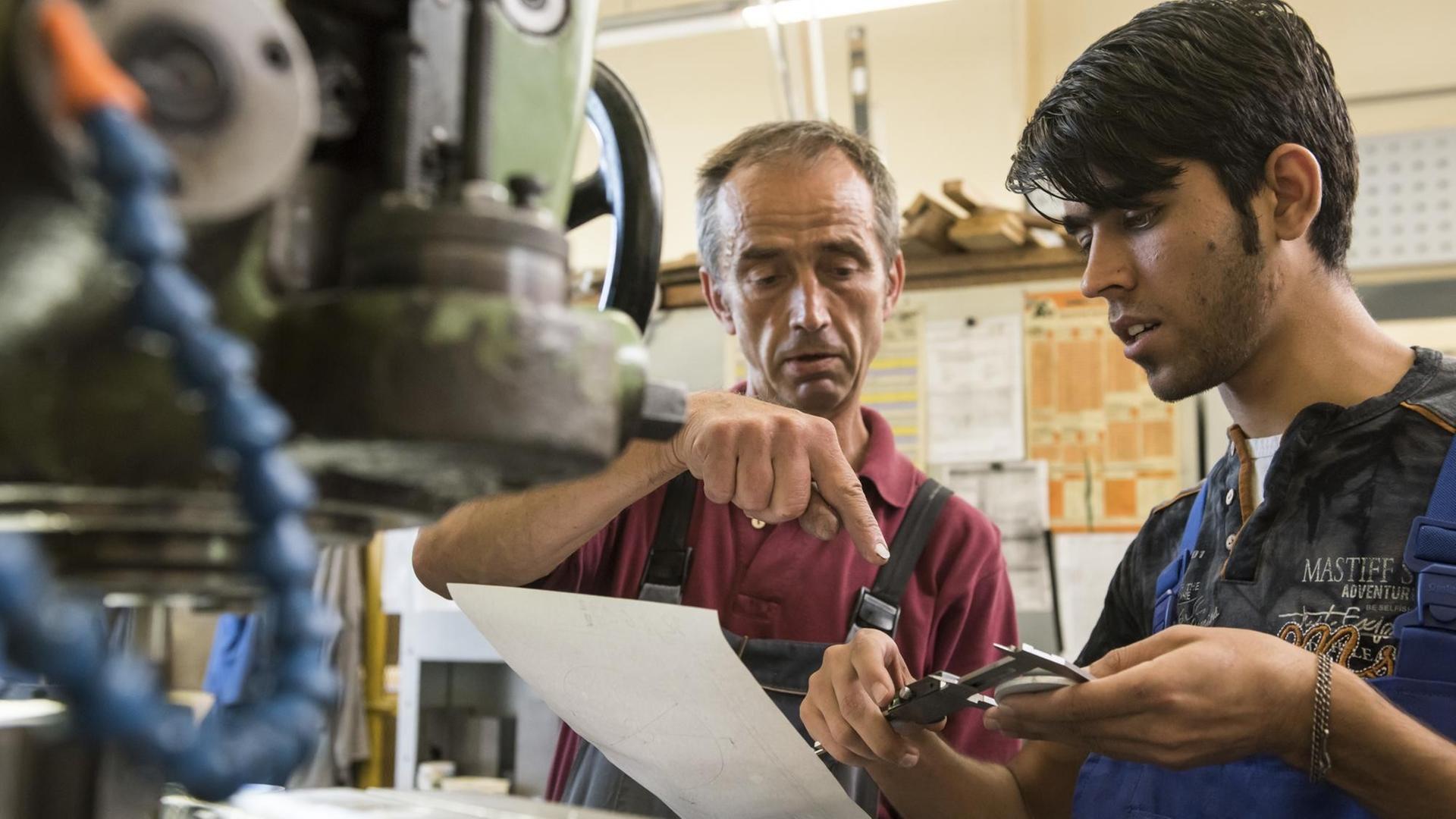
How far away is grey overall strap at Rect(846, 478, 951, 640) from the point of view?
4.68ft

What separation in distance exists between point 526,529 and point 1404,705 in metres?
0.84

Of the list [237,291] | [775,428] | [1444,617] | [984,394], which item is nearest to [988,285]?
[984,394]

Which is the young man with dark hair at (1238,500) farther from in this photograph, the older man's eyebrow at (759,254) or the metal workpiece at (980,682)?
the older man's eyebrow at (759,254)

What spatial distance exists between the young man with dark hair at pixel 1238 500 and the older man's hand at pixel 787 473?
307 mm

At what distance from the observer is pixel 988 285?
3.15 m

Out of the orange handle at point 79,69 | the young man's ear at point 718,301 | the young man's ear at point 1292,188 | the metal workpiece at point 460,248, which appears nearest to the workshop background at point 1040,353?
the young man's ear at point 718,301

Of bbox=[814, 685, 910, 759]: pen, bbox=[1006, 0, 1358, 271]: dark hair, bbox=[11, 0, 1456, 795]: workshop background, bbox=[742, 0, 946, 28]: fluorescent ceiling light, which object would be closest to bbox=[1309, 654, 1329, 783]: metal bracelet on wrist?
bbox=[814, 685, 910, 759]: pen

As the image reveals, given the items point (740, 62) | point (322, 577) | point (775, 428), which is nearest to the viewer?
point (775, 428)

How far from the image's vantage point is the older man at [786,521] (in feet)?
4.30

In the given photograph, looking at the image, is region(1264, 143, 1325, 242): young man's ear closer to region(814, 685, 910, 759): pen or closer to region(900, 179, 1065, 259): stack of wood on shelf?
region(814, 685, 910, 759): pen

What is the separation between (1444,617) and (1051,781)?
1.55ft

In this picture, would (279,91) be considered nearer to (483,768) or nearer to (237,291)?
(237,291)

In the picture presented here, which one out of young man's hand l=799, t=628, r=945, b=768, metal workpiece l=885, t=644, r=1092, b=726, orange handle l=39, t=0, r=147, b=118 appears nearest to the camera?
orange handle l=39, t=0, r=147, b=118

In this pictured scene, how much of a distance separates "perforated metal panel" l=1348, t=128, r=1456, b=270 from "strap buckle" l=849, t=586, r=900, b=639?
10.4ft
